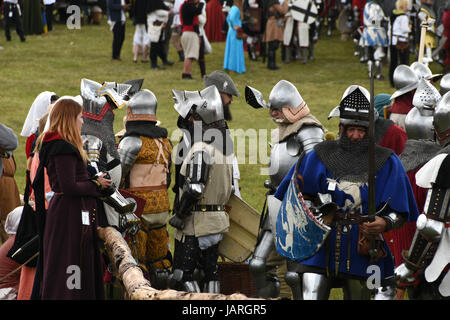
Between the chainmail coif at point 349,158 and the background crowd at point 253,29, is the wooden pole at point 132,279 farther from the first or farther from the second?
the background crowd at point 253,29

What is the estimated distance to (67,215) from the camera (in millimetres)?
5238

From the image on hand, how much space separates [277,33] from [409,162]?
42.4 ft

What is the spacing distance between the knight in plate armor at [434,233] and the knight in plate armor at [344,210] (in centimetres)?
13

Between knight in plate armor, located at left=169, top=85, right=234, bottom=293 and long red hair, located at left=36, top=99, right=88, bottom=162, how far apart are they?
135 centimetres

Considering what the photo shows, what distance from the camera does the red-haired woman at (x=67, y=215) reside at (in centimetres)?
511

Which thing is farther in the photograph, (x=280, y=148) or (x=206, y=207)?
(x=206, y=207)

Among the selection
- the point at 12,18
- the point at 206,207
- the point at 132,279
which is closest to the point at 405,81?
the point at 206,207

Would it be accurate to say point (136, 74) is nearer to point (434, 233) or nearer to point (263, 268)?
point (263, 268)

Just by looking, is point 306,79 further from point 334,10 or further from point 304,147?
Result: point 304,147

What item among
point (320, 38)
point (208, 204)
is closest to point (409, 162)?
point (208, 204)

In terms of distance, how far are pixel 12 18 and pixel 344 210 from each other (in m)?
17.1

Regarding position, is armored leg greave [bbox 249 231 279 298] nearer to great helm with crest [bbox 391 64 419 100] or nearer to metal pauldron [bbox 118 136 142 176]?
metal pauldron [bbox 118 136 142 176]

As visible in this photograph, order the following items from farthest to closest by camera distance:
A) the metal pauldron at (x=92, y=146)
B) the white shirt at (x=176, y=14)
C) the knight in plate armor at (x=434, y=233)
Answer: the white shirt at (x=176, y=14) < the metal pauldron at (x=92, y=146) < the knight in plate armor at (x=434, y=233)

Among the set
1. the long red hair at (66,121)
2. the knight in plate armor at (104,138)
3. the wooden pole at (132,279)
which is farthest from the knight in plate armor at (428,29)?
the wooden pole at (132,279)
